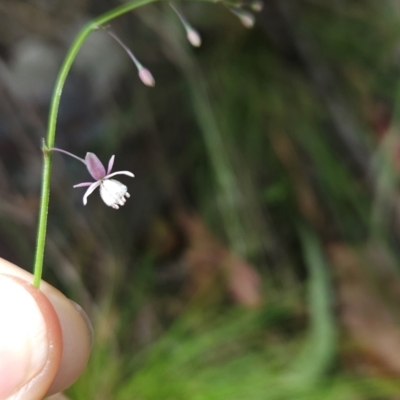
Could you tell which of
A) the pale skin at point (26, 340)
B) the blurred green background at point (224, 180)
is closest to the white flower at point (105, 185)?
the pale skin at point (26, 340)

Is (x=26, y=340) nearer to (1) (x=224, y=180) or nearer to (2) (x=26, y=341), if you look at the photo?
(2) (x=26, y=341)

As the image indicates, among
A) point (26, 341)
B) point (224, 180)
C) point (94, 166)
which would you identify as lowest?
point (26, 341)

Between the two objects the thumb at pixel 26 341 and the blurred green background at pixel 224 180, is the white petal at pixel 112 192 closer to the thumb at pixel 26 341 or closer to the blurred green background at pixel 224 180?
the thumb at pixel 26 341

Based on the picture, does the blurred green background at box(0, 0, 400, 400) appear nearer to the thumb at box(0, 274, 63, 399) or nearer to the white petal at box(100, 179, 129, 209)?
the thumb at box(0, 274, 63, 399)

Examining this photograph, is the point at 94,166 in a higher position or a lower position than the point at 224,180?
lower

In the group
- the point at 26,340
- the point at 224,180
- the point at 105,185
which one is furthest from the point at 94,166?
the point at 224,180

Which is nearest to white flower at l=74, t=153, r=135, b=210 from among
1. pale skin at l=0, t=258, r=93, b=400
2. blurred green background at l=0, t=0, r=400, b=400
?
pale skin at l=0, t=258, r=93, b=400
